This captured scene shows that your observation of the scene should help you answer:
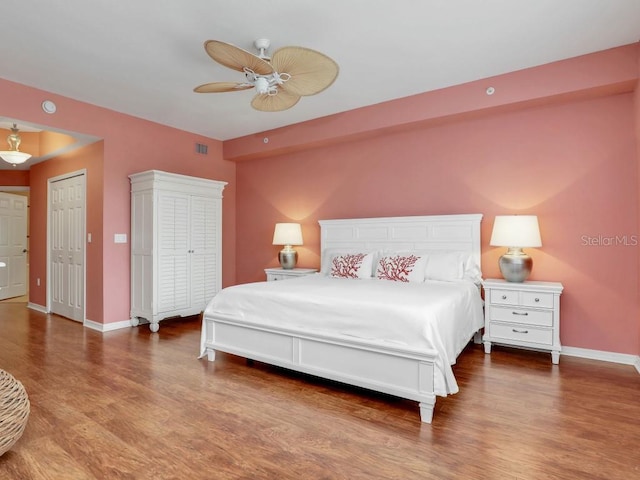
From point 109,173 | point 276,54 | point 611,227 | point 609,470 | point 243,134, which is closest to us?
point 609,470

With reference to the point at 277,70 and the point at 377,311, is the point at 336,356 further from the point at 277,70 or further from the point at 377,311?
the point at 277,70

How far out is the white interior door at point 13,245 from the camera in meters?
6.65

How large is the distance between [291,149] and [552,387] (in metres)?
4.14

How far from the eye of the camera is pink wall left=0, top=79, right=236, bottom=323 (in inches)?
154

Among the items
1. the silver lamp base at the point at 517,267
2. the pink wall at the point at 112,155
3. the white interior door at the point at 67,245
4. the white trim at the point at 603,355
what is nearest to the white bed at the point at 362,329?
the silver lamp base at the point at 517,267

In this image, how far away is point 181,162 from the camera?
538 centimetres

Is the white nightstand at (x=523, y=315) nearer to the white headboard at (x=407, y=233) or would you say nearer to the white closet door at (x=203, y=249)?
the white headboard at (x=407, y=233)

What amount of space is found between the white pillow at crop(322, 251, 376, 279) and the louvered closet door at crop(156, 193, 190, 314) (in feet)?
6.60

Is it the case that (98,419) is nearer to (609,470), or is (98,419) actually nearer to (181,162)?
(609,470)

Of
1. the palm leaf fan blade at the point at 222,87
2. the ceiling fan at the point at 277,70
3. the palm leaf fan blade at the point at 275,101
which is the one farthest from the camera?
the palm leaf fan blade at the point at 275,101

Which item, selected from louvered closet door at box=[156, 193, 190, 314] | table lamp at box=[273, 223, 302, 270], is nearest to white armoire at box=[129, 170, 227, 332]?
louvered closet door at box=[156, 193, 190, 314]

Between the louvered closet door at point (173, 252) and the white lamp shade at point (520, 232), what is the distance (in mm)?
3835

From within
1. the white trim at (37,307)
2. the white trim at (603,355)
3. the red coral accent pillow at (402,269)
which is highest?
the red coral accent pillow at (402,269)

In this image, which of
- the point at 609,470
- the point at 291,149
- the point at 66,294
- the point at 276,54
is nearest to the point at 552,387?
the point at 609,470
